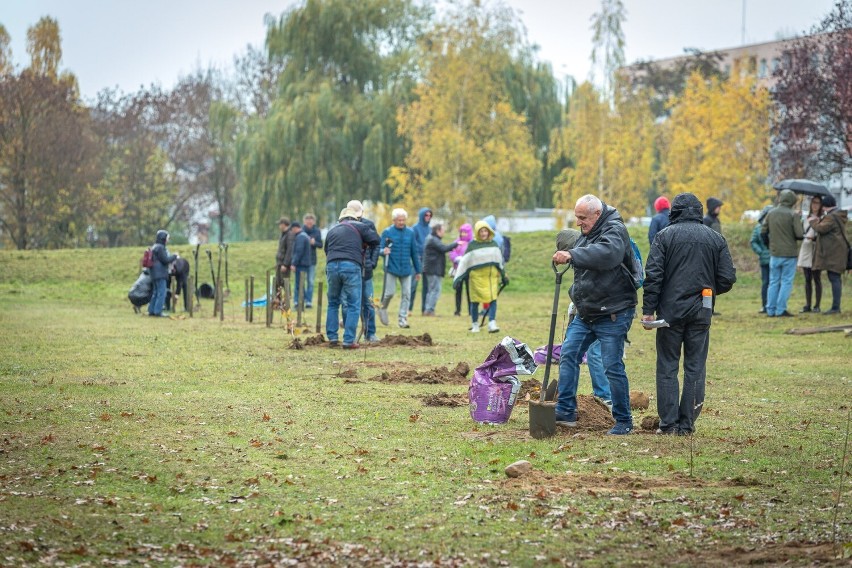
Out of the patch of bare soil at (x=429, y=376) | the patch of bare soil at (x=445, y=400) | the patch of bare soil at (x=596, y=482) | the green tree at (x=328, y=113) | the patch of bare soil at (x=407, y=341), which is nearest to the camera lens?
the patch of bare soil at (x=596, y=482)

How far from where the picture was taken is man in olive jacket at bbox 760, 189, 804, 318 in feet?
78.3

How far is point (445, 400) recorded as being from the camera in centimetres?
1305

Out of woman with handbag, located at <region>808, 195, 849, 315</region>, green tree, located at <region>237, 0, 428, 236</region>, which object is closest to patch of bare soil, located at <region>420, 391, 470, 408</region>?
woman with handbag, located at <region>808, 195, 849, 315</region>

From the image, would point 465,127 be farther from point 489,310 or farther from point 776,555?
point 776,555

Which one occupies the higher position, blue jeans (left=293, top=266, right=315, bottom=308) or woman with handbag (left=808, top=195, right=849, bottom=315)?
woman with handbag (left=808, top=195, right=849, bottom=315)

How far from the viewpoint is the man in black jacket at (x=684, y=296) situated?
10758 millimetres

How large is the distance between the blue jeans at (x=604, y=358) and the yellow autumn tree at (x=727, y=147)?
121 feet

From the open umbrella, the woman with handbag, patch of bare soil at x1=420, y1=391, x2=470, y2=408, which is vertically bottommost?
patch of bare soil at x1=420, y1=391, x2=470, y2=408

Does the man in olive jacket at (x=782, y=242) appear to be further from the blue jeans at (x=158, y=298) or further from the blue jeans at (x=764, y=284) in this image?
the blue jeans at (x=158, y=298)

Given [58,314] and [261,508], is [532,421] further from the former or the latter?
[58,314]

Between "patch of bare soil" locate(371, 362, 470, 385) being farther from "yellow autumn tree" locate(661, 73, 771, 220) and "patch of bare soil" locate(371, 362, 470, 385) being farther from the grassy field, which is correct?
"yellow autumn tree" locate(661, 73, 771, 220)

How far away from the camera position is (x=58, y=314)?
2752 cm

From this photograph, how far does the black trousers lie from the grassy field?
26 cm

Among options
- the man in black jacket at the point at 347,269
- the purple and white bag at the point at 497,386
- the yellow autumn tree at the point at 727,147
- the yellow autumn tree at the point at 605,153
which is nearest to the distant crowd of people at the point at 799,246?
the man in black jacket at the point at 347,269
